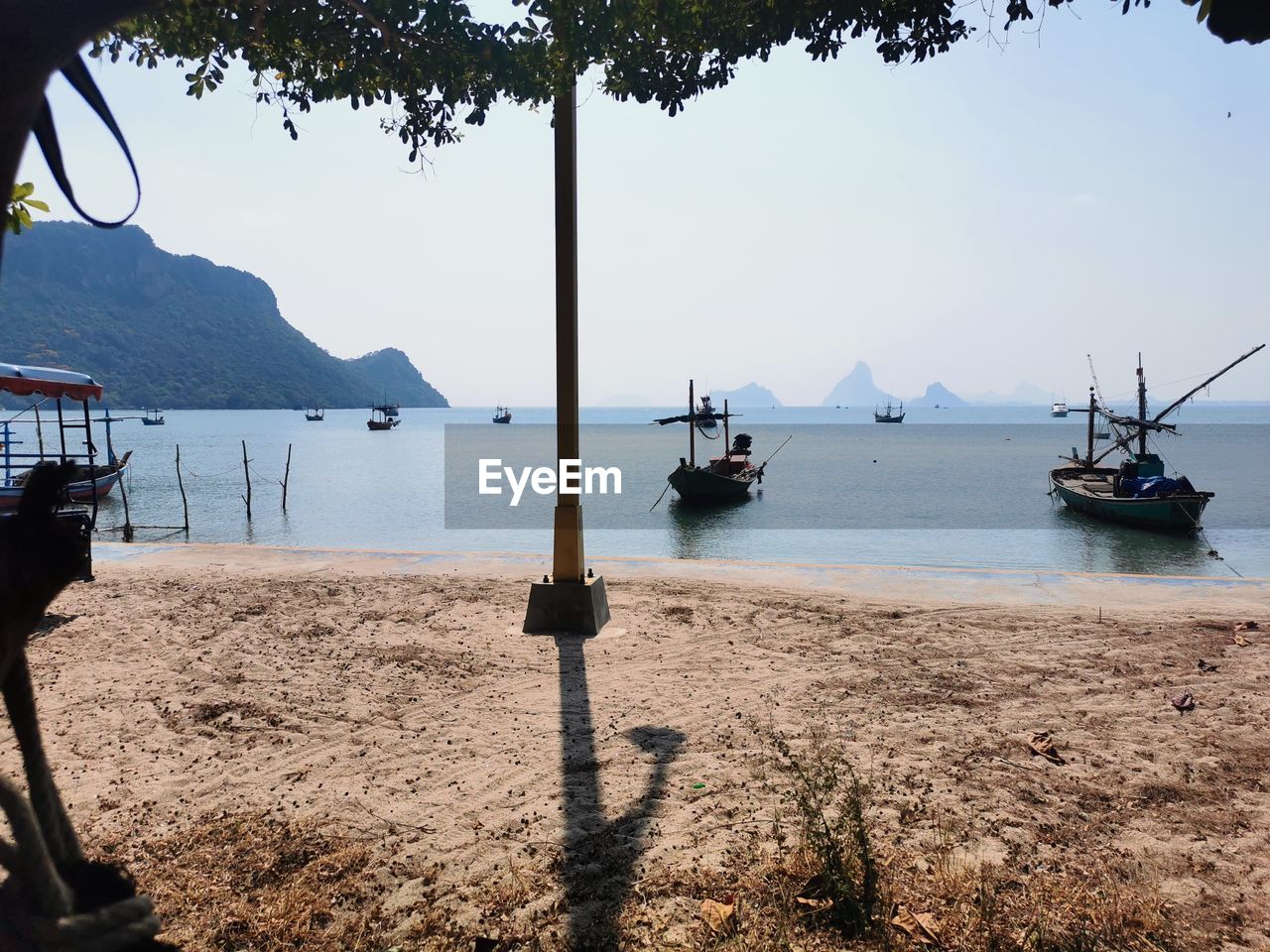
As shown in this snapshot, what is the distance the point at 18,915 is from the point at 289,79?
5.75 m

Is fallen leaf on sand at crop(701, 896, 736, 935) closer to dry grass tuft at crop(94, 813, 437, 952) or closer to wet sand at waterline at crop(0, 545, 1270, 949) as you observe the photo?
wet sand at waterline at crop(0, 545, 1270, 949)

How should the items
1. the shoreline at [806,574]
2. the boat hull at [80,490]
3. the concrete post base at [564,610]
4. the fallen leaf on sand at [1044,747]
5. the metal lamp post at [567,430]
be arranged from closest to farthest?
the fallen leaf on sand at [1044,747] → the metal lamp post at [567,430] → the concrete post base at [564,610] → the shoreline at [806,574] → the boat hull at [80,490]

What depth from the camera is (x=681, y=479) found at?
4203 centimetres

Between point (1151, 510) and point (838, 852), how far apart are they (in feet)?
111

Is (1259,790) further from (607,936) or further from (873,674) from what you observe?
(607,936)

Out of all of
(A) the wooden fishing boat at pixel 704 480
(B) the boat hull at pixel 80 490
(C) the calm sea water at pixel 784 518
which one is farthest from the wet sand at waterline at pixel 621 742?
(A) the wooden fishing boat at pixel 704 480

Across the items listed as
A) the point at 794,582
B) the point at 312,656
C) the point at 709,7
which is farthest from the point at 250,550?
the point at 709,7

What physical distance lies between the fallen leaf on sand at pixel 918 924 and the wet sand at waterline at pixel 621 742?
0.13m

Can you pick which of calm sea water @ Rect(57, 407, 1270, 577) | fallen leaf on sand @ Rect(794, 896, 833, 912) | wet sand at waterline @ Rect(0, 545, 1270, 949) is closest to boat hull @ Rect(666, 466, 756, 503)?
calm sea water @ Rect(57, 407, 1270, 577)

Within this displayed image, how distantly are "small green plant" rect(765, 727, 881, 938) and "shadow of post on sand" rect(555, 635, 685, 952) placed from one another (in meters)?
0.88

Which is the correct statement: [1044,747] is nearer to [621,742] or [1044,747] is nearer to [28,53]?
[621,742]

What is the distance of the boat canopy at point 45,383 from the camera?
545 inches

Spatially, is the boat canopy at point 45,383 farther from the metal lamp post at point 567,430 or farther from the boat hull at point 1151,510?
the boat hull at point 1151,510

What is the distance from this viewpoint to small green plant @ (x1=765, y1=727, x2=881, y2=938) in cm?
338
